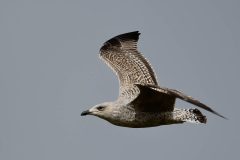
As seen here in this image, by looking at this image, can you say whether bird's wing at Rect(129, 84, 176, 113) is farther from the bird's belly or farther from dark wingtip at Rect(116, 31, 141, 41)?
dark wingtip at Rect(116, 31, 141, 41)

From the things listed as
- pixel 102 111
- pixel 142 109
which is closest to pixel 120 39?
pixel 102 111

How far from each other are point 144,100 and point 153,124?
69 centimetres

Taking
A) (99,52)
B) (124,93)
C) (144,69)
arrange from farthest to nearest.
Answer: (99,52) < (144,69) < (124,93)

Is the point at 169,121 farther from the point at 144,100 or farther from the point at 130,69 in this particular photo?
the point at 130,69

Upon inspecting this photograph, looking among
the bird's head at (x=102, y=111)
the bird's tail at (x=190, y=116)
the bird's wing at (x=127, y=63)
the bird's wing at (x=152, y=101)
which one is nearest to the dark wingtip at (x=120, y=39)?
the bird's wing at (x=127, y=63)

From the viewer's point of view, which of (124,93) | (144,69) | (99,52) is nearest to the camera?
(124,93)

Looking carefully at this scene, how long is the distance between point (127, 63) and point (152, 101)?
9.41ft

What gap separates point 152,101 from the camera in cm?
1479

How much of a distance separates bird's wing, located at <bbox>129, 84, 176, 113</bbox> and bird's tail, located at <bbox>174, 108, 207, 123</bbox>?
0.21m

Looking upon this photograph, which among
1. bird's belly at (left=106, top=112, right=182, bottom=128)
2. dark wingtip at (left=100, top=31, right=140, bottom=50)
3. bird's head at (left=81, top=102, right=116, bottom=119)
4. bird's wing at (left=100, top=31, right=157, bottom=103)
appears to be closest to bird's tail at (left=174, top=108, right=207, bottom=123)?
bird's belly at (left=106, top=112, right=182, bottom=128)

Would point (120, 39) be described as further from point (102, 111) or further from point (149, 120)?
point (149, 120)

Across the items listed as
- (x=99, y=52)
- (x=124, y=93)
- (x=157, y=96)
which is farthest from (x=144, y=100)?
(x=99, y=52)

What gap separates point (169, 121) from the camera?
49.7ft

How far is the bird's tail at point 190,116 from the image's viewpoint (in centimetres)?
1513
